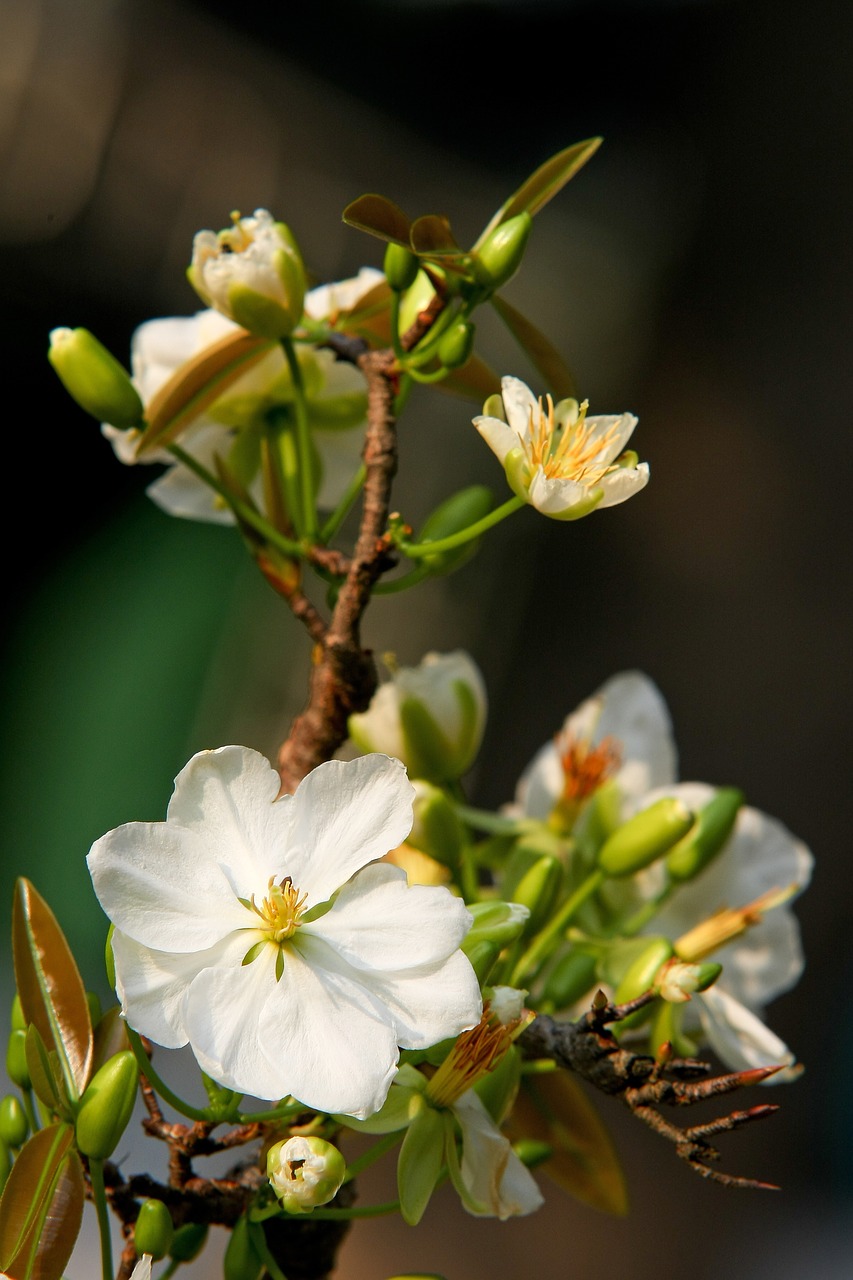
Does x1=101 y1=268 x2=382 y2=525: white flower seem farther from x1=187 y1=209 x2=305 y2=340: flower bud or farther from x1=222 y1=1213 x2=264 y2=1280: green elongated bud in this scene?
x1=222 y1=1213 x2=264 y2=1280: green elongated bud

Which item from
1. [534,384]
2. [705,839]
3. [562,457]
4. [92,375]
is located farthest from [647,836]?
[534,384]

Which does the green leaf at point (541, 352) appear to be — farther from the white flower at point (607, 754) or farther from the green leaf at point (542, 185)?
the white flower at point (607, 754)

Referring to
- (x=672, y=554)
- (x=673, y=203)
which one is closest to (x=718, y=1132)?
(x=672, y=554)

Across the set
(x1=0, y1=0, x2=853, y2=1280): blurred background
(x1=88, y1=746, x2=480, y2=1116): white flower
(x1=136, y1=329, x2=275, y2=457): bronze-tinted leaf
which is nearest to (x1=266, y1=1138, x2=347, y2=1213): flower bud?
(x1=88, y1=746, x2=480, y2=1116): white flower

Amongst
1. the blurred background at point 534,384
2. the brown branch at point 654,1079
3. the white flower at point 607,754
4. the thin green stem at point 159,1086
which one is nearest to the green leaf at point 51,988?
the thin green stem at point 159,1086

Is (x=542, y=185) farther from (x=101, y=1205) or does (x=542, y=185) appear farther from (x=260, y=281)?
(x=101, y=1205)
